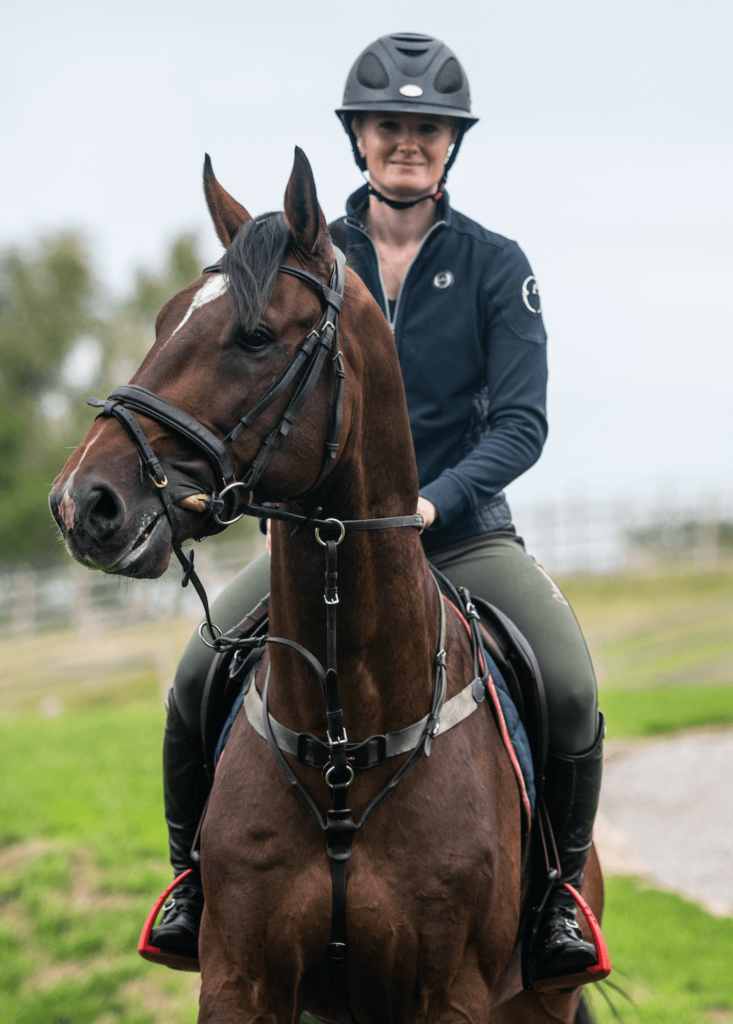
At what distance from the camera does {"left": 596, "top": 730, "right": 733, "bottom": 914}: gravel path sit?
922 centimetres

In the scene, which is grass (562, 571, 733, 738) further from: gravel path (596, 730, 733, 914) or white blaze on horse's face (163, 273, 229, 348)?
white blaze on horse's face (163, 273, 229, 348)

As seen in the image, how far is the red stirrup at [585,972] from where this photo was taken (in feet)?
12.2

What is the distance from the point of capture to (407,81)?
4.00m

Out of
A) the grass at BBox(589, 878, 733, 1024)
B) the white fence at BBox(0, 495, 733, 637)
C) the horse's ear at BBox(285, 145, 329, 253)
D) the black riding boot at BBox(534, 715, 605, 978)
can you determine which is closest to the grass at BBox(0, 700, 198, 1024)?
the grass at BBox(589, 878, 733, 1024)

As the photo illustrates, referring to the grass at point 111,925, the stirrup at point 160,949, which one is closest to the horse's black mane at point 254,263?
the stirrup at point 160,949

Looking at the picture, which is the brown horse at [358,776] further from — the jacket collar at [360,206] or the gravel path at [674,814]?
the gravel path at [674,814]

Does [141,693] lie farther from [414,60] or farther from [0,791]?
[414,60]

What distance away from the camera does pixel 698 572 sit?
2800 cm

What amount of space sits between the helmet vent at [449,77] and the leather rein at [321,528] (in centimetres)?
147

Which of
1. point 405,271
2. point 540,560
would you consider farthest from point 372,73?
point 540,560

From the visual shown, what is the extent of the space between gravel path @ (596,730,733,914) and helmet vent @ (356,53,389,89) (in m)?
7.13

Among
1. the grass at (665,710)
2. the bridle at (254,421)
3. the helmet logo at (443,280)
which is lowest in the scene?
the grass at (665,710)

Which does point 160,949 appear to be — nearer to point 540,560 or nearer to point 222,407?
point 222,407

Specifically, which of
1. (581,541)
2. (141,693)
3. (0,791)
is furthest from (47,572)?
(0,791)
